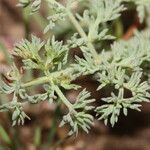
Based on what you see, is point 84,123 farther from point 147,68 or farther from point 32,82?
point 147,68

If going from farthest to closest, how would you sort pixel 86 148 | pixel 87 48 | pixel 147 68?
pixel 86 148, pixel 147 68, pixel 87 48

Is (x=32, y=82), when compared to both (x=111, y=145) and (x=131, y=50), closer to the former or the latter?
(x=131, y=50)

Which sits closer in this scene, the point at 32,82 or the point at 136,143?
the point at 32,82

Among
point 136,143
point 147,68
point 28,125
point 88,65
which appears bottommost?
point 136,143

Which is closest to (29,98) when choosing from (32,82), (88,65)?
(32,82)

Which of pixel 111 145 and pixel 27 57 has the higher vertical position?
pixel 27 57

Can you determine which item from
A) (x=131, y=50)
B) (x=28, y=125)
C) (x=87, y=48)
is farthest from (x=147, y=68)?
(x=28, y=125)

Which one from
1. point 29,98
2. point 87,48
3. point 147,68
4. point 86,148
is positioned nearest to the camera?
point 29,98

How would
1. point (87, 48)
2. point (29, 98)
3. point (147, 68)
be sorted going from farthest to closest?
point (147, 68) < point (87, 48) < point (29, 98)

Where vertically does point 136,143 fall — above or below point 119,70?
below
